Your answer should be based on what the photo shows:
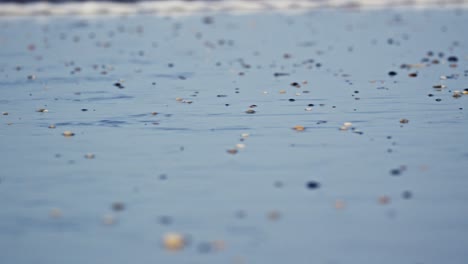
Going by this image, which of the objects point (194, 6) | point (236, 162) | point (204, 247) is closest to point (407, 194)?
point (236, 162)

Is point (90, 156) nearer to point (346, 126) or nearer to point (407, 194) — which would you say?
point (346, 126)

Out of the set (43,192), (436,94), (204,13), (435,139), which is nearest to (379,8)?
(204,13)

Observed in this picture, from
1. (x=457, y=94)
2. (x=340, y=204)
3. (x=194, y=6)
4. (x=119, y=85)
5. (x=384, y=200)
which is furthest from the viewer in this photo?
(x=194, y=6)

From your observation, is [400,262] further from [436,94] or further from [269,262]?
[436,94]

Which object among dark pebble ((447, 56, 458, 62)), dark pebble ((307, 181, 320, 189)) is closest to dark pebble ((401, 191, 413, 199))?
dark pebble ((307, 181, 320, 189))

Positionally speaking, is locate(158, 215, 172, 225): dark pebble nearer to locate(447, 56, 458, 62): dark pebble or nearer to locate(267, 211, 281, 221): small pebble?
locate(267, 211, 281, 221): small pebble

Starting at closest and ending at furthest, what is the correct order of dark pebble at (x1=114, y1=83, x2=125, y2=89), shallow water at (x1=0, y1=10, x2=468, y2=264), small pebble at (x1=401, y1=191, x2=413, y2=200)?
shallow water at (x1=0, y1=10, x2=468, y2=264) → small pebble at (x1=401, y1=191, x2=413, y2=200) → dark pebble at (x1=114, y1=83, x2=125, y2=89)
